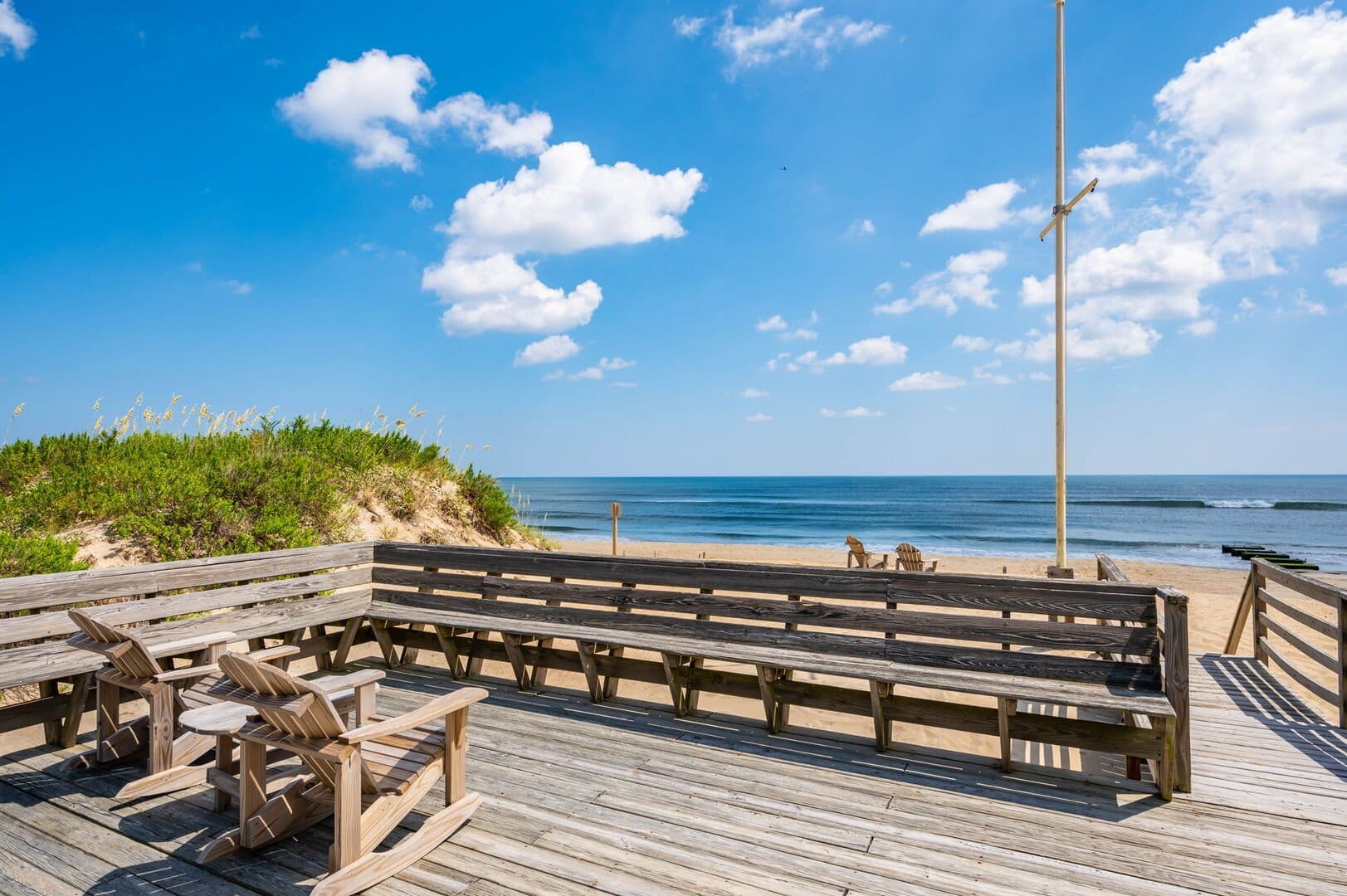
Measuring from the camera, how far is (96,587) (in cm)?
502

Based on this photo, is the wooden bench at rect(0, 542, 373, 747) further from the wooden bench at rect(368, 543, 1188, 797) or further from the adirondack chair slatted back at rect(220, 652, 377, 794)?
the adirondack chair slatted back at rect(220, 652, 377, 794)

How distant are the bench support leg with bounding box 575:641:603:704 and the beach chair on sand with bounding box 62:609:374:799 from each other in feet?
6.05

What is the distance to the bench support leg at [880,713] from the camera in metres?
4.54

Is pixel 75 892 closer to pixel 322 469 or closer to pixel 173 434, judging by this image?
pixel 322 469

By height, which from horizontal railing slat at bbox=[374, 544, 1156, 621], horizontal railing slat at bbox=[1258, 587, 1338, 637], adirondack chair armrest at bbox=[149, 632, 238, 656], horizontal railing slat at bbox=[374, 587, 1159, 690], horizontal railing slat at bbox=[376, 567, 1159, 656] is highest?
horizontal railing slat at bbox=[374, 544, 1156, 621]

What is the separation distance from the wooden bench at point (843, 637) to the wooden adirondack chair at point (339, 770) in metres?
1.79

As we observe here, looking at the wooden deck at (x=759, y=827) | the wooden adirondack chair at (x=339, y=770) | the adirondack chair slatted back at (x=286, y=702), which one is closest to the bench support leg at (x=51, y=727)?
the wooden deck at (x=759, y=827)

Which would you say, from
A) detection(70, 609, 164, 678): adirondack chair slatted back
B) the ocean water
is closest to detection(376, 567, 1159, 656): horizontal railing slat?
detection(70, 609, 164, 678): adirondack chair slatted back

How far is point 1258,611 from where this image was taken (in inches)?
306

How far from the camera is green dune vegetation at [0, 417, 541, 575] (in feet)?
25.4

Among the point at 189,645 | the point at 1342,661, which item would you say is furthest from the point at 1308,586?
the point at 189,645

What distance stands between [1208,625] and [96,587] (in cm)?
1523

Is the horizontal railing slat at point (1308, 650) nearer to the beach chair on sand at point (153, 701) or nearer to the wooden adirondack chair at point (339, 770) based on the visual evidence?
the wooden adirondack chair at point (339, 770)

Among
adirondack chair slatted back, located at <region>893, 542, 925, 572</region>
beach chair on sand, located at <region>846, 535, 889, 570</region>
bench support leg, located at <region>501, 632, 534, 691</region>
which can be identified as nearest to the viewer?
bench support leg, located at <region>501, 632, 534, 691</region>
